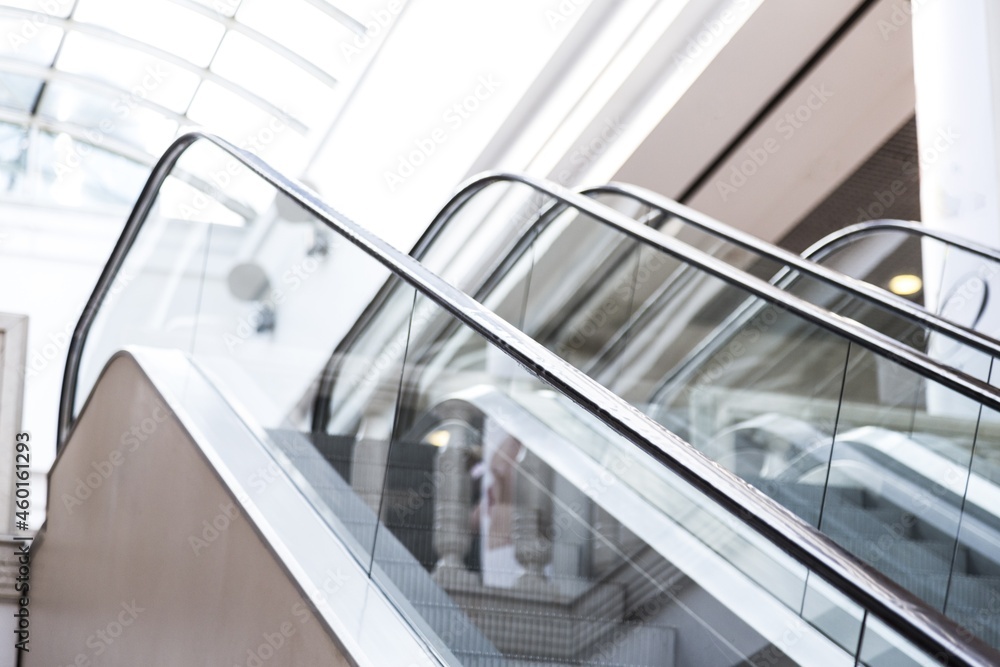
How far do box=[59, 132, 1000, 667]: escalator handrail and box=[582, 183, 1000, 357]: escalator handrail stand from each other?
5.88 ft

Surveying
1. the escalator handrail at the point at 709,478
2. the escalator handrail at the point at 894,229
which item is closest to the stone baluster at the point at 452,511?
the escalator handrail at the point at 709,478

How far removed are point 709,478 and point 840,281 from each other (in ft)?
8.71

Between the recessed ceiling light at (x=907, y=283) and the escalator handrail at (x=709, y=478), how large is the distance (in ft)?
14.3

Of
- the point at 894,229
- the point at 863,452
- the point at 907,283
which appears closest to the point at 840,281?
the point at 863,452

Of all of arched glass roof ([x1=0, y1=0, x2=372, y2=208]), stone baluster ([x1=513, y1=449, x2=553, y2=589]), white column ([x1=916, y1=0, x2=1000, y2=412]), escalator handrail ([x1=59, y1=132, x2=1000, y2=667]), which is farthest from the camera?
arched glass roof ([x1=0, y1=0, x2=372, y2=208])

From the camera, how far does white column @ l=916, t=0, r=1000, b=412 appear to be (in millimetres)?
5219

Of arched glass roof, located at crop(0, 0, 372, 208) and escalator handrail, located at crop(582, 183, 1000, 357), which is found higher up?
arched glass roof, located at crop(0, 0, 372, 208)

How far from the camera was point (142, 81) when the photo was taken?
17.5 m

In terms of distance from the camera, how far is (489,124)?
877 cm

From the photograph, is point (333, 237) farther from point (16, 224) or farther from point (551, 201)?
point (16, 224)

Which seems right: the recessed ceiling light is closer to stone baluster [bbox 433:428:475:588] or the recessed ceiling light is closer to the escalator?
the escalator

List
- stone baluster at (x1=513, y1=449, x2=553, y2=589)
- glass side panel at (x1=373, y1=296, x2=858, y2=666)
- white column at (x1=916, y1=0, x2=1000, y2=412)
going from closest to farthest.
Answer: glass side panel at (x1=373, y1=296, x2=858, y2=666)
stone baluster at (x1=513, y1=449, x2=553, y2=589)
white column at (x1=916, y1=0, x2=1000, y2=412)

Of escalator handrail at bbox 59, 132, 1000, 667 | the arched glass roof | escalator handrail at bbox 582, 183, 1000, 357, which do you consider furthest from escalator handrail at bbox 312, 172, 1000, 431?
the arched glass roof

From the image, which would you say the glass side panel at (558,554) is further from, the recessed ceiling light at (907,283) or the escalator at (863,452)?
the recessed ceiling light at (907,283)
